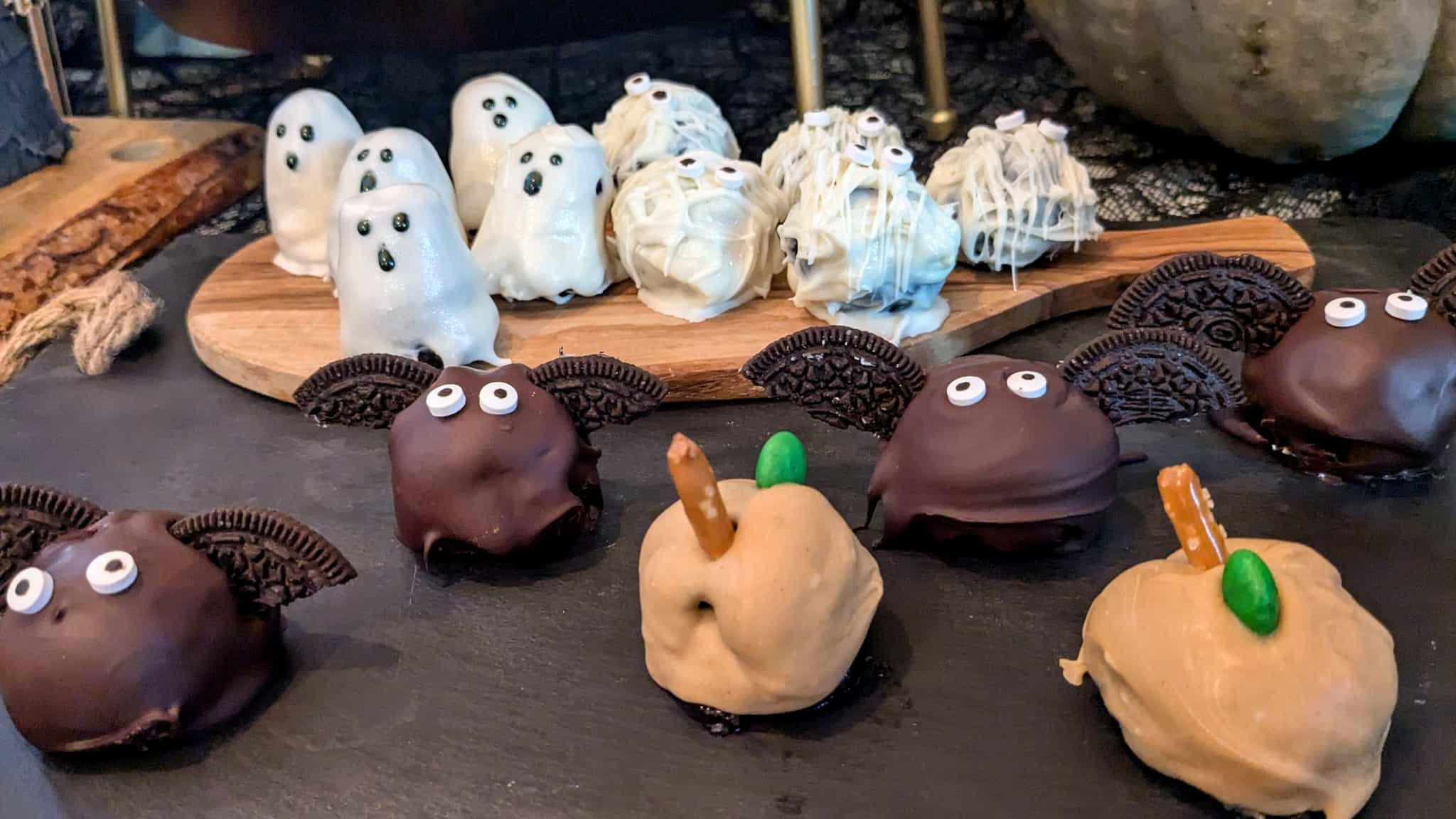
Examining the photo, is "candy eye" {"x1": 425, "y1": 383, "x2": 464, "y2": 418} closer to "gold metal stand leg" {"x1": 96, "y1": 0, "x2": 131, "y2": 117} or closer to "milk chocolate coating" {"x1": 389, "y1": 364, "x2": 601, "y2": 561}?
"milk chocolate coating" {"x1": 389, "y1": 364, "x2": 601, "y2": 561}

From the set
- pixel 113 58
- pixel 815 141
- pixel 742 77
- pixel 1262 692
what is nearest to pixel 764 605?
pixel 1262 692

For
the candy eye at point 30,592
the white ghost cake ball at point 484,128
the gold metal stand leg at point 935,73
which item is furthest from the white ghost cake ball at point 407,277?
the gold metal stand leg at point 935,73

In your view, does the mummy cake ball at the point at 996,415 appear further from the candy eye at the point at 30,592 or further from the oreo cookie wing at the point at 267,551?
the candy eye at the point at 30,592

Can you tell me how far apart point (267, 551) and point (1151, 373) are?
3.37ft

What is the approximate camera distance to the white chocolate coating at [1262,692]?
954 mm

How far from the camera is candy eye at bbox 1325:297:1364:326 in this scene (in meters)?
1.37

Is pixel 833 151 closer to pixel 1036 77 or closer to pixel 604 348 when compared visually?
pixel 604 348

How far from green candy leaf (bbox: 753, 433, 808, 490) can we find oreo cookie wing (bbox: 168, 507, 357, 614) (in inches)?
17.9

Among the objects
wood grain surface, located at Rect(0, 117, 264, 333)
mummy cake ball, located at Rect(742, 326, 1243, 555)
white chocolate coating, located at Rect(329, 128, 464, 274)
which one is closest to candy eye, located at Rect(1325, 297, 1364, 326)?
mummy cake ball, located at Rect(742, 326, 1243, 555)

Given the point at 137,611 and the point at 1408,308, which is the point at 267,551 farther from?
the point at 1408,308

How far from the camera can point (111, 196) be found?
2.29 meters

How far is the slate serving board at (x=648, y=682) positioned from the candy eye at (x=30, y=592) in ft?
0.59

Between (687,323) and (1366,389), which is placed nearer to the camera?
(1366,389)

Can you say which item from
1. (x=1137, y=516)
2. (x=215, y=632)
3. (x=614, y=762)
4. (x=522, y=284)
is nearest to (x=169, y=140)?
(x=522, y=284)
